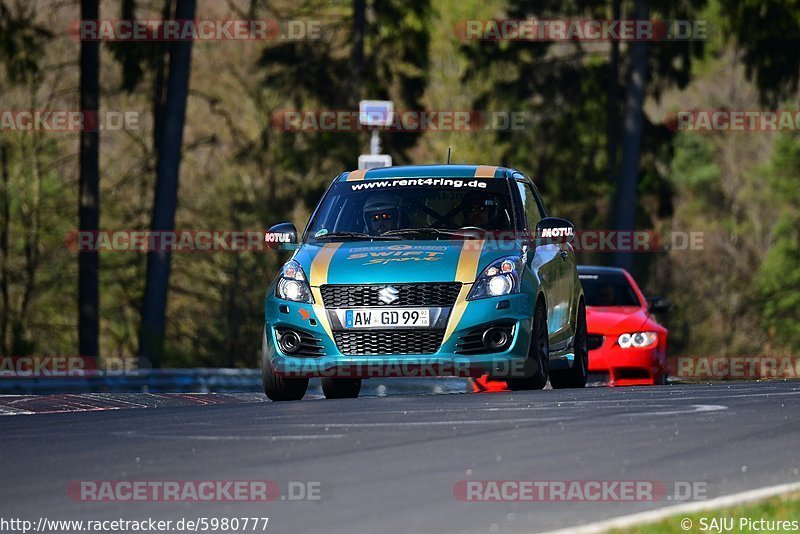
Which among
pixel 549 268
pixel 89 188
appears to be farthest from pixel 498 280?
pixel 89 188

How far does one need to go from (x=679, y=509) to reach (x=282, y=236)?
758 centimetres

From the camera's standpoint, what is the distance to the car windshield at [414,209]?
1470 cm

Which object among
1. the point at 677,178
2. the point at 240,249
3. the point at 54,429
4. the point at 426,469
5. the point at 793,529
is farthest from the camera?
the point at 677,178

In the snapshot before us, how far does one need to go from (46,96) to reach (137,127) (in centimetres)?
362

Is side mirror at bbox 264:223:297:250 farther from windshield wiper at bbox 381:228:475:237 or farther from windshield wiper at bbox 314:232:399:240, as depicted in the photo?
windshield wiper at bbox 381:228:475:237

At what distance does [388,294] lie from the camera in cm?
1346

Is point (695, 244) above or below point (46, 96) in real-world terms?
below

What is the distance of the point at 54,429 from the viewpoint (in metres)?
10.9

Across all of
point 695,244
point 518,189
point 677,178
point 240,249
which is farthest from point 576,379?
point 677,178

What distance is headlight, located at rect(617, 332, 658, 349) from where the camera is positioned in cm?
1909

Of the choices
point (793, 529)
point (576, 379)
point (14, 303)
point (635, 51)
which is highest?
point (635, 51)

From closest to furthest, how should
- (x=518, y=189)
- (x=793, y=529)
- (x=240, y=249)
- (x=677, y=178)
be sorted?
1. (x=793, y=529)
2. (x=518, y=189)
3. (x=240, y=249)
4. (x=677, y=178)

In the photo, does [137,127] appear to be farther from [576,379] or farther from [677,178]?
[677,178]

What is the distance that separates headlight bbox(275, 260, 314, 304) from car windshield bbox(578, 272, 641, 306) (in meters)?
7.10
